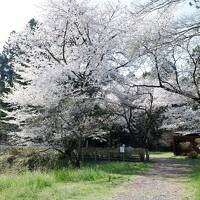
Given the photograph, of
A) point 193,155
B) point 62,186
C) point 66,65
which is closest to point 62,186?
point 62,186

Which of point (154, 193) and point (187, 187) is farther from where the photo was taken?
point (187, 187)

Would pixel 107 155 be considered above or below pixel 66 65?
below

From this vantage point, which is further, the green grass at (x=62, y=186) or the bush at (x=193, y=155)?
the bush at (x=193, y=155)

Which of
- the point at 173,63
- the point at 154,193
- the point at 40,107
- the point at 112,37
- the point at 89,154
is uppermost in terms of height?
the point at 112,37

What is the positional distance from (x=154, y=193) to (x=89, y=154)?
51.4ft

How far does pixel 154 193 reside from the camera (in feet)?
40.3

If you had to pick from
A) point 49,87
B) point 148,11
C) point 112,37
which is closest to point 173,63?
point 112,37

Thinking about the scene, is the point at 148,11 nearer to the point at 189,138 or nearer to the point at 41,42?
the point at 41,42

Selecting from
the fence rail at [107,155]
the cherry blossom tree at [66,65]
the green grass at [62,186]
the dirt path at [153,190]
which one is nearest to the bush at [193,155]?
the fence rail at [107,155]

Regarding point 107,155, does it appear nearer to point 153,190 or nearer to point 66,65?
point 66,65

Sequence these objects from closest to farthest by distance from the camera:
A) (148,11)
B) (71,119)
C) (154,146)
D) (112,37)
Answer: (148,11)
(71,119)
(112,37)
(154,146)

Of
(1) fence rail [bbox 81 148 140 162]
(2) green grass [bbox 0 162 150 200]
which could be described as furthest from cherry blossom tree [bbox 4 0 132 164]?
(2) green grass [bbox 0 162 150 200]

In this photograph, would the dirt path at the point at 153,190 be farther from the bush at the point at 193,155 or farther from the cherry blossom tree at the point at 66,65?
the bush at the point at 193,155

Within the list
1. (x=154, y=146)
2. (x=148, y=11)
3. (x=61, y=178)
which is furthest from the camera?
(x=154, y=146)
